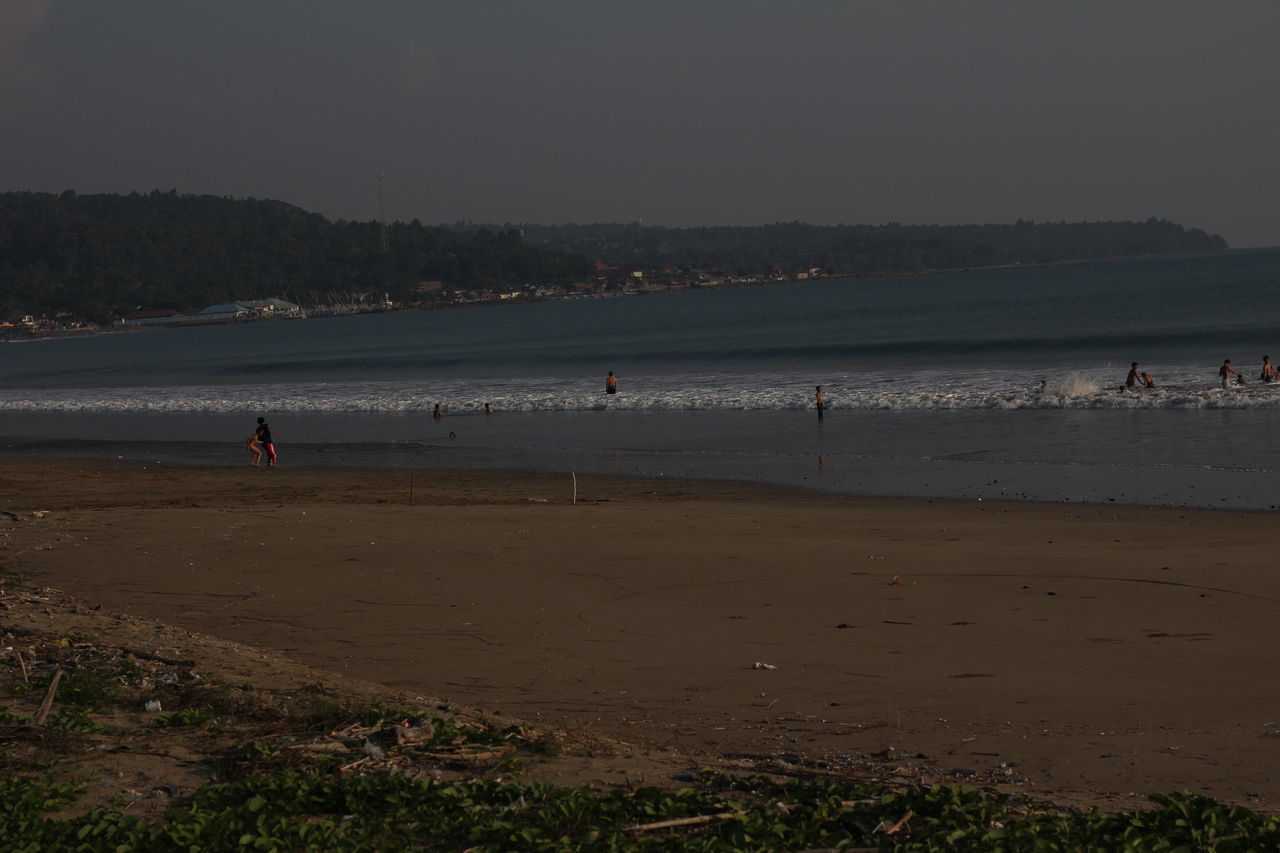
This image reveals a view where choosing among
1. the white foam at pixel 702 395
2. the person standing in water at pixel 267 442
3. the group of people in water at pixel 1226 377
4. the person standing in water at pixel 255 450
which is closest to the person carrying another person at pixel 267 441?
the person standing in water at pixel 267 442

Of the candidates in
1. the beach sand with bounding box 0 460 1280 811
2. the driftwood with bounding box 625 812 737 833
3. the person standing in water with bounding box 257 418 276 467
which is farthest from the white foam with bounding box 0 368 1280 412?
the driftwood with bounding box 625 812 737 833

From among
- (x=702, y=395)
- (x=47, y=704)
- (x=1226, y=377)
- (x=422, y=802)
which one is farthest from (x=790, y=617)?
(x=702, y=395)

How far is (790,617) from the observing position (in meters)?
9.76

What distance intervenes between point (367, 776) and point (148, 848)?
104cm

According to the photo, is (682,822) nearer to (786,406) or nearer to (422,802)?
(422,802)

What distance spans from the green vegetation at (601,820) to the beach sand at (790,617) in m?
0.60

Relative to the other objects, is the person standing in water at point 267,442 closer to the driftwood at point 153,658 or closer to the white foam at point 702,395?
the white foam at point 702,395

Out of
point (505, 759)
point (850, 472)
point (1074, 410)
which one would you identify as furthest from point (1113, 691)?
point (1074, 410)

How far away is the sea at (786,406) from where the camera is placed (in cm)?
2092

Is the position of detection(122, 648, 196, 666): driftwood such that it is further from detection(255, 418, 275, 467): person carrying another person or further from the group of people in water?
the group of people in water

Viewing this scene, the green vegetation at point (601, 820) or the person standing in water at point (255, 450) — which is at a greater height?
the green vegetation at point (601, 820)

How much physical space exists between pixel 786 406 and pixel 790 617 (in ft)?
81.1

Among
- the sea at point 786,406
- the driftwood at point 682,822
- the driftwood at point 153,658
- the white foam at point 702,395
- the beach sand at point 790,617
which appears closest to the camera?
the driftwood at point 682,822

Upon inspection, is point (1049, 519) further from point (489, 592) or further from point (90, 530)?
point (90, 530)
